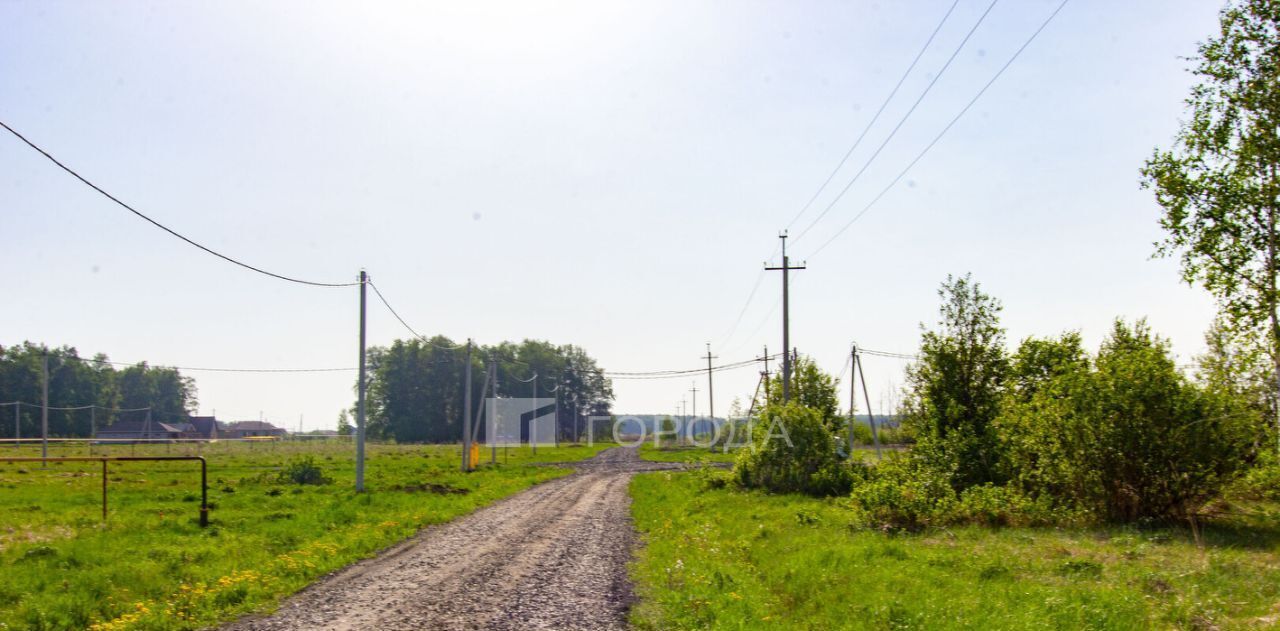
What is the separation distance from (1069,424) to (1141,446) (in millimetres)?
1404

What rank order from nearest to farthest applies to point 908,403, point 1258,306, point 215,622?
point 215,622 < point 1258,306 < point 908,403

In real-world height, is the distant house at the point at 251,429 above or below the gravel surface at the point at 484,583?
below

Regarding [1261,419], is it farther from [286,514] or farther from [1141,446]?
[286,514]

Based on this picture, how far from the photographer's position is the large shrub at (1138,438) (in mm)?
14617

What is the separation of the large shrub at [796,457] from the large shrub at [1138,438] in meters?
9.74

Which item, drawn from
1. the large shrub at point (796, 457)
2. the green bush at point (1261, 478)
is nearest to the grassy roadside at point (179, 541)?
the large shrub at point (796, 457)

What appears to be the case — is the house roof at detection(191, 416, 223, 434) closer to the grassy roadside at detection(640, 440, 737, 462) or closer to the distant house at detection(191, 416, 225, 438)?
the distant house at detection(191, 416, 225, 438)

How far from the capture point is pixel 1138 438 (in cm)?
1525

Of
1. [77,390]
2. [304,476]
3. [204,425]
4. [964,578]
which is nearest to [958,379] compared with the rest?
[964,578]

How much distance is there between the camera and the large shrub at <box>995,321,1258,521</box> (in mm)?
14617

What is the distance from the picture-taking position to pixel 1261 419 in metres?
15.1

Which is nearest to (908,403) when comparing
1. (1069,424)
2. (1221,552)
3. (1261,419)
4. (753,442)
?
(753,442)

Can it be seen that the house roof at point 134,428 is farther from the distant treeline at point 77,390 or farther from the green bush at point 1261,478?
the green bush at point 1261,478

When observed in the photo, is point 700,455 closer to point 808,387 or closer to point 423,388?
point 808,387
